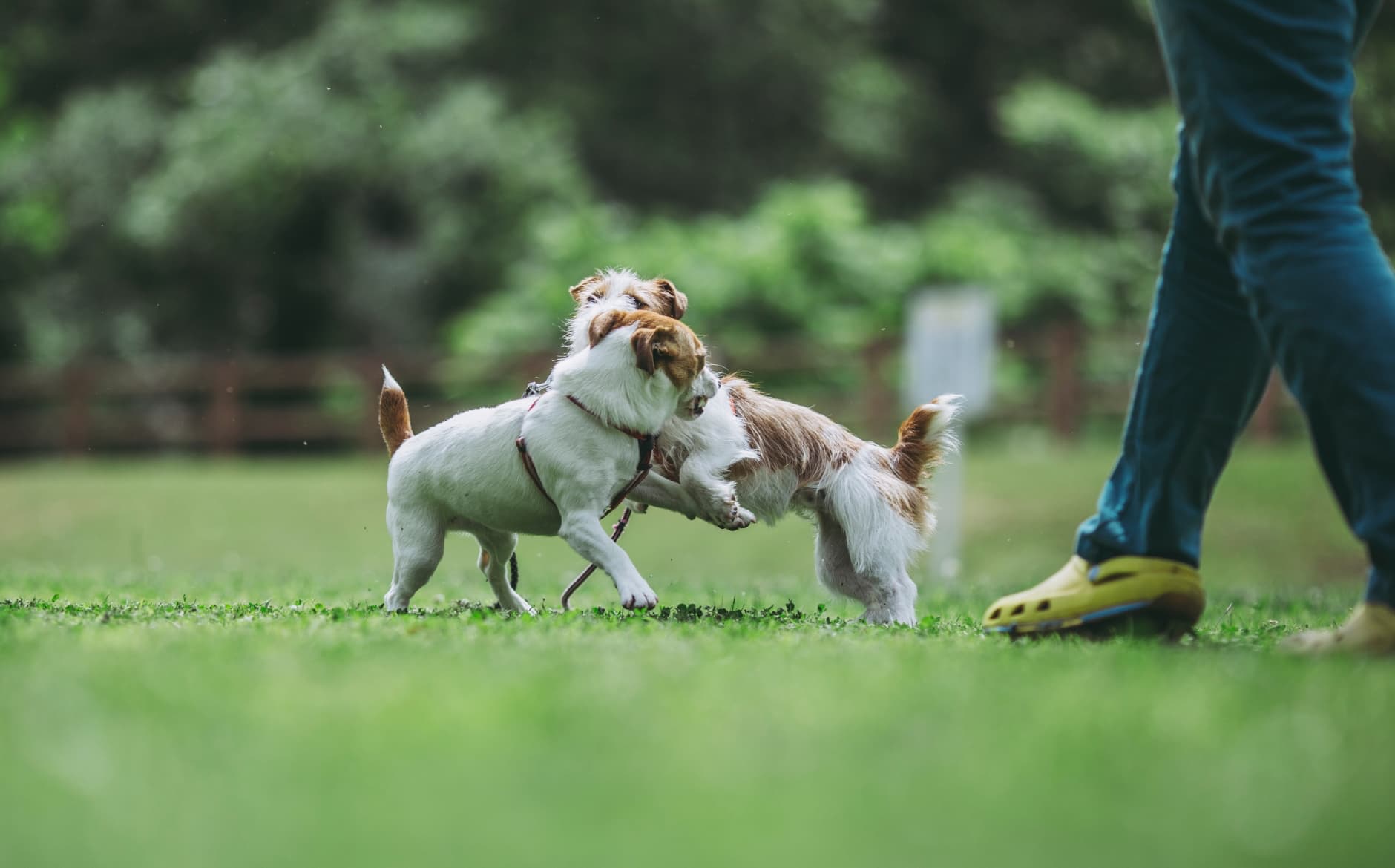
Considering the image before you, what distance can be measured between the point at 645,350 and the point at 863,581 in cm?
107

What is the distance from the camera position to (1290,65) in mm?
3020

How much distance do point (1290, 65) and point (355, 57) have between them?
2471cm

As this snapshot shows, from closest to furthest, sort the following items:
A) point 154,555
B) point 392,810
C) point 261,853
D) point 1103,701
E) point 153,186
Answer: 1. point 261,853
2. point 392,810
3. point 1103,701
4. point 154,555
5. point 153,186

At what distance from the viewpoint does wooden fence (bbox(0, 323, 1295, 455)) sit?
719 inches

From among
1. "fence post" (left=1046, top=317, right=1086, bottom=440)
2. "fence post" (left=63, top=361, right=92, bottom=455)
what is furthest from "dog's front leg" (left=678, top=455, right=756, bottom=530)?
"fence post" (left=63, top=361, right=92, bottom=455)

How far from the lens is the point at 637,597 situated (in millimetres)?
3969

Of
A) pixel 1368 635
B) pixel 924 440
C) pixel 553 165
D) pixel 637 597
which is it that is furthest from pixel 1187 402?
pixel 553 165

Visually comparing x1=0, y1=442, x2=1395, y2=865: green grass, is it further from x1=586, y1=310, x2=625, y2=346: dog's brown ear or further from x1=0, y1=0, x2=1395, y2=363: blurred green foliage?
x1=0, y1=0, x2=1395, y2=363: blurred green foliage

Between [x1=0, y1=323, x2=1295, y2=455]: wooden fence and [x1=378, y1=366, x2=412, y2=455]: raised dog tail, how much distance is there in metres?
13.1

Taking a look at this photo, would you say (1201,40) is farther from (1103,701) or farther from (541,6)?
(541,6)

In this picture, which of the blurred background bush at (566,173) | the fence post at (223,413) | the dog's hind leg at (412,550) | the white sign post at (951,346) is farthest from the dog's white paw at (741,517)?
the fence post at (223,413)

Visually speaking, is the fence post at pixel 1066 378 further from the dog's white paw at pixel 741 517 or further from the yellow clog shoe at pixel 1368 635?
the yellow clog shoe at pixel 1368 635

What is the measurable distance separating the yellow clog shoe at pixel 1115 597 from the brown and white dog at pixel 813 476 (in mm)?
817

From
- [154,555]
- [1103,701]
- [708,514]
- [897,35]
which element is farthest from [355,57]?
[1103,701]
